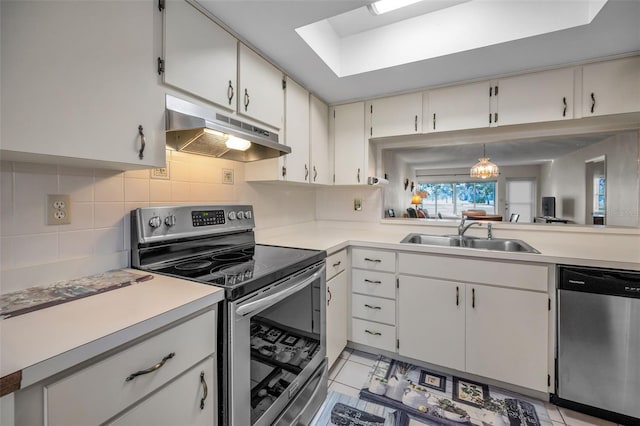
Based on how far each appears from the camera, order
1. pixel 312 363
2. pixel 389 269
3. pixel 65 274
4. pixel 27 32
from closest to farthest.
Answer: pixel 27 32 → pixel 65 274 → pixel 312 363 → pixel 389 269

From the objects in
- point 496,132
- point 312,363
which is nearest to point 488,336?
point 312,363

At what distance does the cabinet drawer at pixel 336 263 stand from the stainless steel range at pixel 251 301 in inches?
6.7

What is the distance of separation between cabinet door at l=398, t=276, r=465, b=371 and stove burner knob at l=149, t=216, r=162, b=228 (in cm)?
156

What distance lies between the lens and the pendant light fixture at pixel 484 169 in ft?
7.54

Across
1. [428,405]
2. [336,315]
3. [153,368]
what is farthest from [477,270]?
[153,368]

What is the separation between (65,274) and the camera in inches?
41.9

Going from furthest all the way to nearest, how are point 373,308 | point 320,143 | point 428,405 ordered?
point 320,143
point 373,308
point 428,405

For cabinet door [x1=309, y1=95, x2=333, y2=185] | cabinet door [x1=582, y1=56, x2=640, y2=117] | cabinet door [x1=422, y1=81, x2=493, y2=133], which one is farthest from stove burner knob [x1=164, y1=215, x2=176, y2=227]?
cabinet door [x1=582, y1=56, x2=640, y2=117]

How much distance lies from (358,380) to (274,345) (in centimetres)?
92

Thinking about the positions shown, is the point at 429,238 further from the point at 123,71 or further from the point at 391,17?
the point at 123,71

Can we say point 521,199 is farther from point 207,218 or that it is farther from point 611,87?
point 207,218

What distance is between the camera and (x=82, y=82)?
89 centimetres

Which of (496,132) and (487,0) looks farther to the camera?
(496,132)

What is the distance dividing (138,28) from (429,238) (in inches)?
89.4
